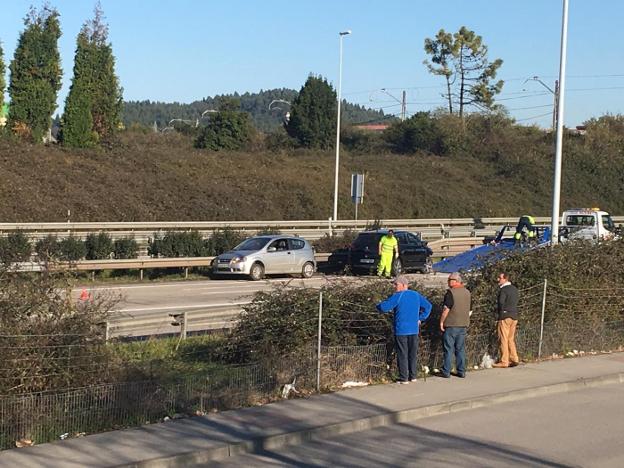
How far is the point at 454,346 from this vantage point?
505 inches

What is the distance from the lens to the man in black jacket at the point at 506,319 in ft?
44.9

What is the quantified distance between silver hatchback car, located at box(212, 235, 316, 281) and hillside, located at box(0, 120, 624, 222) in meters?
14.6

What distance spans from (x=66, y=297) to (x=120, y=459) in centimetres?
268

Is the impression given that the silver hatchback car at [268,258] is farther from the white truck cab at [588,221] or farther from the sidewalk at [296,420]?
the sidewalk at [296,420]

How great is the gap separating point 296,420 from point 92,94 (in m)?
43.0

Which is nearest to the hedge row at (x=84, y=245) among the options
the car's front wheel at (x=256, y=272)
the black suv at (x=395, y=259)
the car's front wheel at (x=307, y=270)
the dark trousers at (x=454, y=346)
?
the car's front wheel at (x=256, y=272)

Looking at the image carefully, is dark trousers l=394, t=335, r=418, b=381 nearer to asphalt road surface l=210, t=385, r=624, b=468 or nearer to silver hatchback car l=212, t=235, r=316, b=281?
asphalt road surface l=210, t=385, r=624, b=468

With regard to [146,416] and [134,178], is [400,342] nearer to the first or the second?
[146,416]

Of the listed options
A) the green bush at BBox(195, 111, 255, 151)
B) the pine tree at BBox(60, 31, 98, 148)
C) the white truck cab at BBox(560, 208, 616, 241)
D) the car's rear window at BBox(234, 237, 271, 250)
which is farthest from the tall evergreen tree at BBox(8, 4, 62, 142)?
the white truck cab at BBox(560, 208, 616, 241)

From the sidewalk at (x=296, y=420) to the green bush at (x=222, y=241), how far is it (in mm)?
20104

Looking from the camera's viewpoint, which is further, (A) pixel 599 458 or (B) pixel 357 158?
(B) pixel 357 158

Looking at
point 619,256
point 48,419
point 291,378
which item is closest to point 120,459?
point 48,419

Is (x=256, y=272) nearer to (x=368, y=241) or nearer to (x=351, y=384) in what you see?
(x=368, y=241)

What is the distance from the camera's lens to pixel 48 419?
8961 mm
